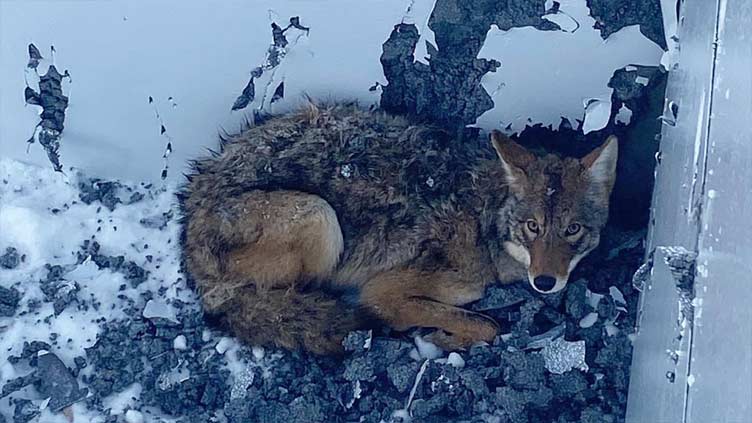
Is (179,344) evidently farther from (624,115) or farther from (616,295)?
(624,115)

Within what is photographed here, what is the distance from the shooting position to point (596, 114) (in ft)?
16.3

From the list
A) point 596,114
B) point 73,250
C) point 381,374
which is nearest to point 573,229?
point 596,114

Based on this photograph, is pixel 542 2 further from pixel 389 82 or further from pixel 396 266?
pixel 396 266

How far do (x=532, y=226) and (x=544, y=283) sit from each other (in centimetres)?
31

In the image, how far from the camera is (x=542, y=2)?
15.1ft

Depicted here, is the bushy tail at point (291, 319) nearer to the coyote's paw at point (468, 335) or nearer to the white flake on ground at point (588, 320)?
the coyote's paw at point (468, 335)

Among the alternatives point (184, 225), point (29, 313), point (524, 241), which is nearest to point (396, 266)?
point (524, 241)

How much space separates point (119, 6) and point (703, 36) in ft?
8.81

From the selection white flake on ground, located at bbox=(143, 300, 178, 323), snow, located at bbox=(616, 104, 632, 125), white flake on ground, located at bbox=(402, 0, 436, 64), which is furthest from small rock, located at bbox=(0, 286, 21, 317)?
snow, located at bbox=(616, 104, 632, 125)

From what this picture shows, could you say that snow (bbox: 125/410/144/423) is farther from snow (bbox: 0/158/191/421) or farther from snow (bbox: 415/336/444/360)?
snow (bbox: 415/336/444/360)

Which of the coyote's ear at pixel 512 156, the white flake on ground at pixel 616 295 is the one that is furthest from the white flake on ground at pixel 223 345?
the white flake on ground at pixel 616 295

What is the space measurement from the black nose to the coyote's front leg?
0.37m

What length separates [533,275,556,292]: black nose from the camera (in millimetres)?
4660

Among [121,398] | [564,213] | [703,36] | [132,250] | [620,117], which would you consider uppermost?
[703,36]
